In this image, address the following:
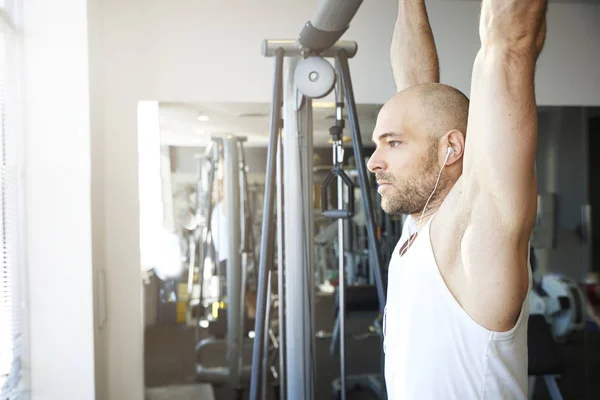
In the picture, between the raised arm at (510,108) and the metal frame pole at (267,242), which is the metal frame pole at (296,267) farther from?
the raised arm at (510,108)

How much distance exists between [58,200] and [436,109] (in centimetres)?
186

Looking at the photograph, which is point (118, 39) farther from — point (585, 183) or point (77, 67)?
point (585, 183)

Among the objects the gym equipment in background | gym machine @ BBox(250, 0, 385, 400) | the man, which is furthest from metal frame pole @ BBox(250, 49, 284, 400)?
the gym equipment in background

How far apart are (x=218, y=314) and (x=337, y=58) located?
5.41 ft

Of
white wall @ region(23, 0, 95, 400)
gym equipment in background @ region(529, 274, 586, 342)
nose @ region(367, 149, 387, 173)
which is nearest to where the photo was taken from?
nose @ region(367, 149, 387, 173)

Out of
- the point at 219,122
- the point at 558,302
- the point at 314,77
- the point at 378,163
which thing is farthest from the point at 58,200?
the point at 558,302

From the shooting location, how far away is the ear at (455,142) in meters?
1.43

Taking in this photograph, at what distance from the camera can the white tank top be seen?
4.14 ft

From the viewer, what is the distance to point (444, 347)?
1288 mm

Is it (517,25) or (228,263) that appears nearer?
(517,25)

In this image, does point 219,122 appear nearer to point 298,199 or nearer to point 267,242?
point 298,199

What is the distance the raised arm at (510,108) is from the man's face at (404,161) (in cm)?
32

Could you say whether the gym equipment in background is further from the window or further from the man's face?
the window

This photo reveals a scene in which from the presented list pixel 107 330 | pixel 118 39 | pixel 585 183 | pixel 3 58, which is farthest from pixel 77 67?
pixel 585 183
